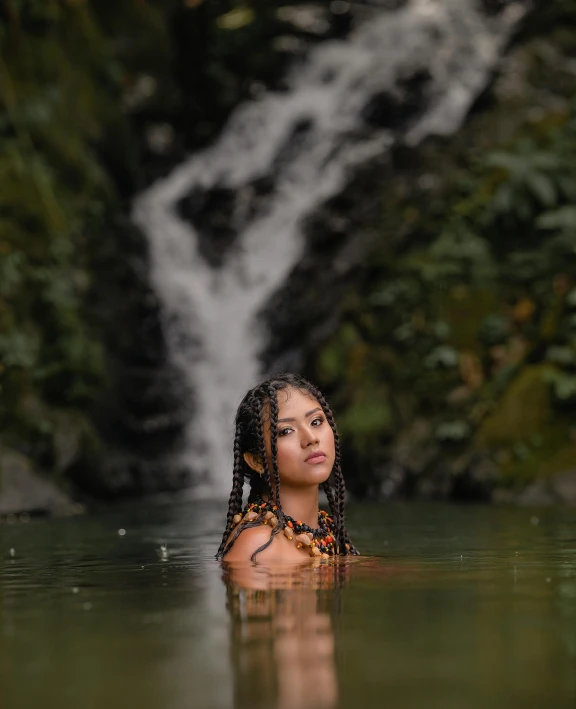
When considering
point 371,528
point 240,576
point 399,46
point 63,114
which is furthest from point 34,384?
point 399,46

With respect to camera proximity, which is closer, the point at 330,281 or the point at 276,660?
the point at 276,660

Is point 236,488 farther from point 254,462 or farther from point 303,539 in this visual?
point 303,539

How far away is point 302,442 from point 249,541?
570 mm

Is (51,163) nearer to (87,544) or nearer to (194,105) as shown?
(194,105)

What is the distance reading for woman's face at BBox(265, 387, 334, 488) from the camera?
5.79 metres

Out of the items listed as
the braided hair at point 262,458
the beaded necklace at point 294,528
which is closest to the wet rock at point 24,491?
the braided hair at point 262,458

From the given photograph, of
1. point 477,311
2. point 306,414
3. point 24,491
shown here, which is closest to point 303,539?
point 306,414

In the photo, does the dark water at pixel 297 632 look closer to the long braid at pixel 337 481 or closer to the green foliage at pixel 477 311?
the long braid at pixel 337 481

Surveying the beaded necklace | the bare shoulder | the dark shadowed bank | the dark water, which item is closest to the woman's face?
the beaded necklace

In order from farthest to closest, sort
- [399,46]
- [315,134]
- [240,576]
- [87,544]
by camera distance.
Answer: [399,46], [315,134], [87,544], [240,576]

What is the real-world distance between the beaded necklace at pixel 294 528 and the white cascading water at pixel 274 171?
1175cm

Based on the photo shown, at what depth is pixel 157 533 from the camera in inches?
380

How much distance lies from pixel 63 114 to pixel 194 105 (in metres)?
6.47

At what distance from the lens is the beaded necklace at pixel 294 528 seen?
19.0 ft
